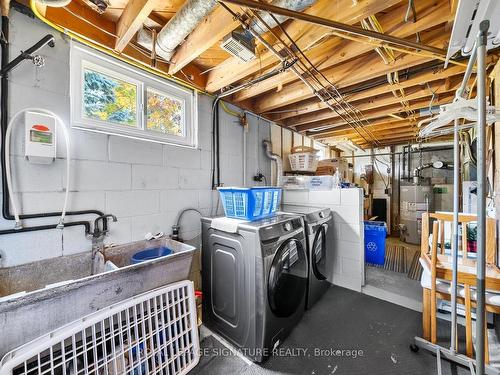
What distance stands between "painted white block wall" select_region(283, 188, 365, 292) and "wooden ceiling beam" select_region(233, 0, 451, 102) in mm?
1487

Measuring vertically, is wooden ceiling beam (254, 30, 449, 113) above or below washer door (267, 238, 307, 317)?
above

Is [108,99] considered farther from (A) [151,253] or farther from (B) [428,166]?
(B) [428,166]

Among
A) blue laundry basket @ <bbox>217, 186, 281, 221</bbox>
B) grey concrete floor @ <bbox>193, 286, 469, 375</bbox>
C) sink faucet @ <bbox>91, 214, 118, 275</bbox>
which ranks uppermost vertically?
blue laundry basket @ <bbox>217, 186, 281, 221</bbox>

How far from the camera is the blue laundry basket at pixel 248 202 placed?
1.75 m

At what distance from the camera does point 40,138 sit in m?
1.26

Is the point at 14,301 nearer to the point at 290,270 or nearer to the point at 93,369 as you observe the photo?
the point at 93,369

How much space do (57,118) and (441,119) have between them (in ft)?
7.60

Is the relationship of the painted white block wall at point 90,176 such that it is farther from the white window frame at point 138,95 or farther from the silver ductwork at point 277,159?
the silver ductwork at point 277,159

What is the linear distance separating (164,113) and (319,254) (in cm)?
219

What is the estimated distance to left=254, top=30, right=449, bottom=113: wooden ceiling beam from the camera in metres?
1.68

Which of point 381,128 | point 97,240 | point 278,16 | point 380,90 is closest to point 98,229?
point 97,240

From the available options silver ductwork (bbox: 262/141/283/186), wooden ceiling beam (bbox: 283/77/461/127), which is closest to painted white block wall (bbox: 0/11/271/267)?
silver ductwork (bbox: 262/141/283/186)

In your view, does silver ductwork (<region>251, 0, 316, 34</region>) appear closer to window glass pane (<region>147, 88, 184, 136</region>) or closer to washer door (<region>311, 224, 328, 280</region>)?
window glass pane (<region>147, 88, 184, 136</region>)

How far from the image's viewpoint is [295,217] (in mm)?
1921
